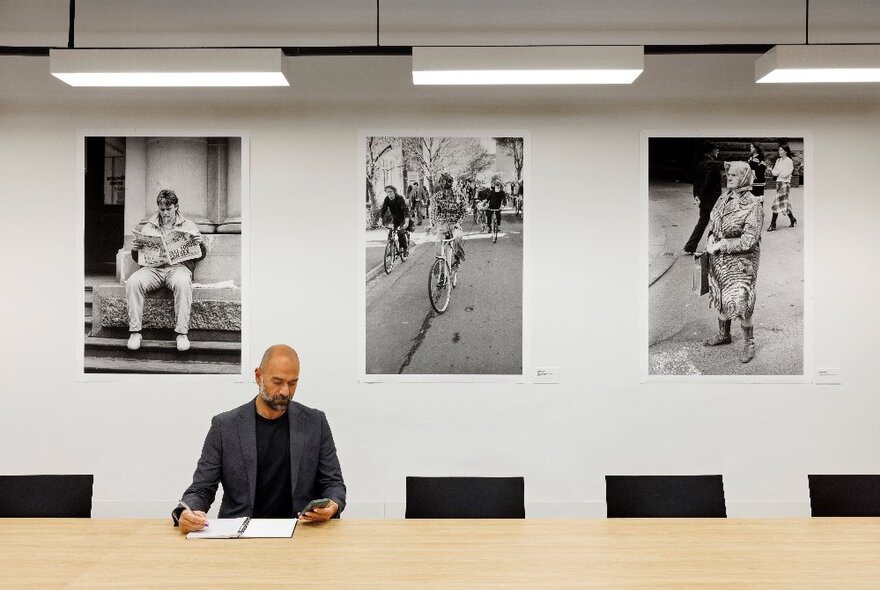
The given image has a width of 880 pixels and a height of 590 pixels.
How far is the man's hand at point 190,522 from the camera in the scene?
2.54 metres

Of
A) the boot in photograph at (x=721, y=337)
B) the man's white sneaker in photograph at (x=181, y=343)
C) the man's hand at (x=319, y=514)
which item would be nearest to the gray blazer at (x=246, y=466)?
the man's hand at (x=319, y=514)

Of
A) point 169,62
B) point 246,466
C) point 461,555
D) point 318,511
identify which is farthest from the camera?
point 169,62

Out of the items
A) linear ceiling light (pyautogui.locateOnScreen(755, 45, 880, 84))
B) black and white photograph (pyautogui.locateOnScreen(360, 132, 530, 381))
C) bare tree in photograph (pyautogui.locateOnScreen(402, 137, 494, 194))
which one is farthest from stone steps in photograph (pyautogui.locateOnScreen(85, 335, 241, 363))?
linear ceiling light (pyautogui.locateOnScreen(755, 45, 880, 84))

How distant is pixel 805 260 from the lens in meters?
4.45

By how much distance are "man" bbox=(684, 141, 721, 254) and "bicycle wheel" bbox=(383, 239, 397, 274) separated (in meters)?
2.01

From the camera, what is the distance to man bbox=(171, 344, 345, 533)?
2.90 metres

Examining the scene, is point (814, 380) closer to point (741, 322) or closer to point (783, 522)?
point (741, 322)

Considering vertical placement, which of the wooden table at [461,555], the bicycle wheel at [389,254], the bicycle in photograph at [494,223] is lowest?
the wooden table at [461,555]

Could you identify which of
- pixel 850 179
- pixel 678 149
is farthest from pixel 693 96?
pixel 850 179

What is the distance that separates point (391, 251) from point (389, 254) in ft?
0.08

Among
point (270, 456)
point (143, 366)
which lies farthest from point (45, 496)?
point (143, 366)

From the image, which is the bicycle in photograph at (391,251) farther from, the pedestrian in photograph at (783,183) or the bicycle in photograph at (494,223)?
the pedestrian in photograph at (783,183)

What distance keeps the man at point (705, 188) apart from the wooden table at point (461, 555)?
7.08ft

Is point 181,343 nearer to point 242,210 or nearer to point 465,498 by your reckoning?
point 242,210
